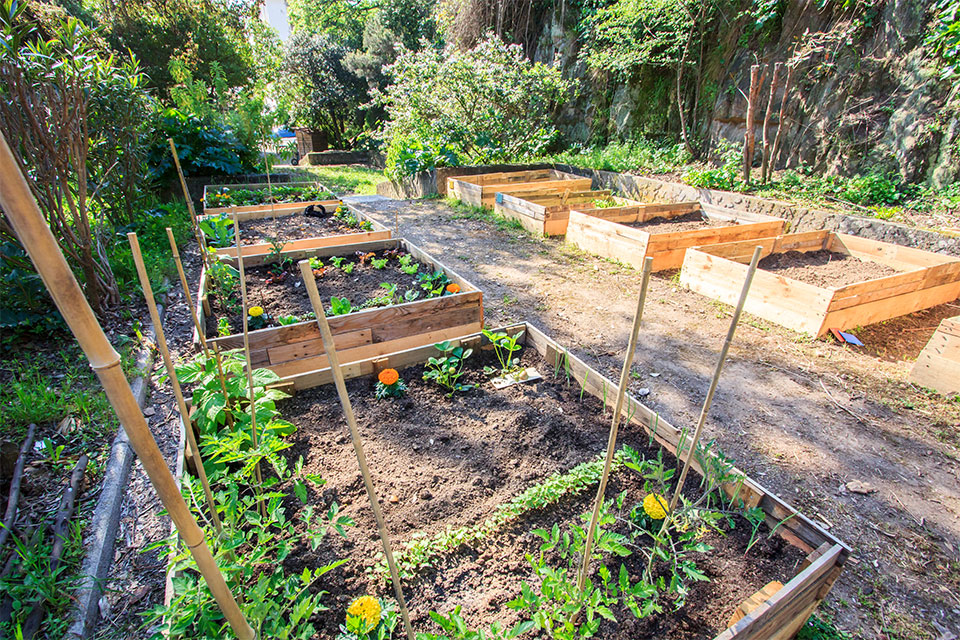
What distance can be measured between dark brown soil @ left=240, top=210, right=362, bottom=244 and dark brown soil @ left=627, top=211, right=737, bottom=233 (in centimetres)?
379

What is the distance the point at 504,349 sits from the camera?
2.68m

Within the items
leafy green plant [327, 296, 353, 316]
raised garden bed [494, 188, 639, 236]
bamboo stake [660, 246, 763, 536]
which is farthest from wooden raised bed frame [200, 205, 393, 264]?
bamboo stake [660, 246, 763, 536]

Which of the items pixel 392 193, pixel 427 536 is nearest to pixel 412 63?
pixel 392 193

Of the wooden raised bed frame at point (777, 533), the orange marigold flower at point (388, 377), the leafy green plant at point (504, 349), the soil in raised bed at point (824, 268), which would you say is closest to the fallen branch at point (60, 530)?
the wooden raised bed frame at point (777, 533)

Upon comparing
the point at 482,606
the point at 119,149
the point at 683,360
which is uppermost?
the point at 119,149

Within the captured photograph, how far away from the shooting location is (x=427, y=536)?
1597mm

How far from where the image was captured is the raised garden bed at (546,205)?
6359mm

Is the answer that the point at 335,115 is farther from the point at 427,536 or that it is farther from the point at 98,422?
the point at 427,536

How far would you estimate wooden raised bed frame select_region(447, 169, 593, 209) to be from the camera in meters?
7.80

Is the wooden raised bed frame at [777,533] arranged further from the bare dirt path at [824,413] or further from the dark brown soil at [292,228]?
the dark brown soil at [292,228]

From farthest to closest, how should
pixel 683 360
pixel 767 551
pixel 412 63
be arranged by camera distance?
1. pixel 412 63
2. pixel 683 360
3. pixel 767 551

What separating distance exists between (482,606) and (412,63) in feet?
39.6

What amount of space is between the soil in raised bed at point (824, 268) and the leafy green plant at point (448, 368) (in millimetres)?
3605

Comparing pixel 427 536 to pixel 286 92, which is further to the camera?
pixel 286 92
